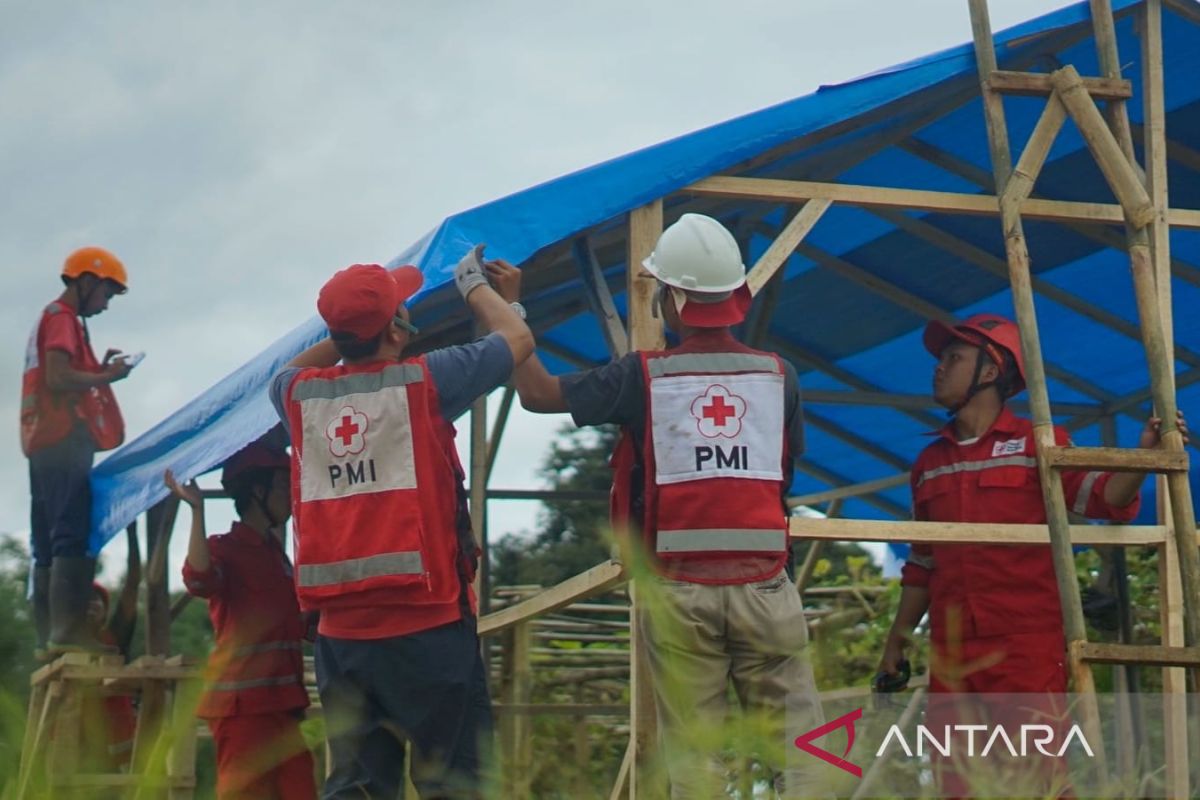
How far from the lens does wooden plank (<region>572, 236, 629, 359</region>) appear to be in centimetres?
563

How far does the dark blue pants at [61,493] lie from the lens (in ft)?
26.0

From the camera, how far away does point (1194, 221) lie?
6.13 m

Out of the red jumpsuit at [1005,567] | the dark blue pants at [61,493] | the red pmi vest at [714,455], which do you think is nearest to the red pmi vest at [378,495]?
the red pmi vest at [714,455]

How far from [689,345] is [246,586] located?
2.39m

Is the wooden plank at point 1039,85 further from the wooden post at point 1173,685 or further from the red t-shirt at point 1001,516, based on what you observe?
the wooden post at point 1173,685

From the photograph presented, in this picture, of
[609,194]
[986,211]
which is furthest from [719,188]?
[986,211]

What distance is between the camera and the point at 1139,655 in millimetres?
4961

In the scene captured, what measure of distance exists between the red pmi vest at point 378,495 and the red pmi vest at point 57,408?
12.5 feet

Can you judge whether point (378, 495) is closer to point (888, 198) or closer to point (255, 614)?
point (255, 614)

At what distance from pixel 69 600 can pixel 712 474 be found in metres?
4.28

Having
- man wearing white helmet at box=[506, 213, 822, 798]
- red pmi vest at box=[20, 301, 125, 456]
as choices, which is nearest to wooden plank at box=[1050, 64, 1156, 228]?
man wearing white helmet at box=[506, 213, 822, 798]

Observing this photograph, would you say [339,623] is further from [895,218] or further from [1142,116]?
[1142,116]

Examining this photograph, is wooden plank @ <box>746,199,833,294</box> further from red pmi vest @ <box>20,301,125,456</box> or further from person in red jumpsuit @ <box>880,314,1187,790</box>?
red pmi vest @ <box>20,301,125,456</box>

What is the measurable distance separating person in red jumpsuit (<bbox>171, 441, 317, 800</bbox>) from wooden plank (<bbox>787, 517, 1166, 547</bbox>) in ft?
7.16
